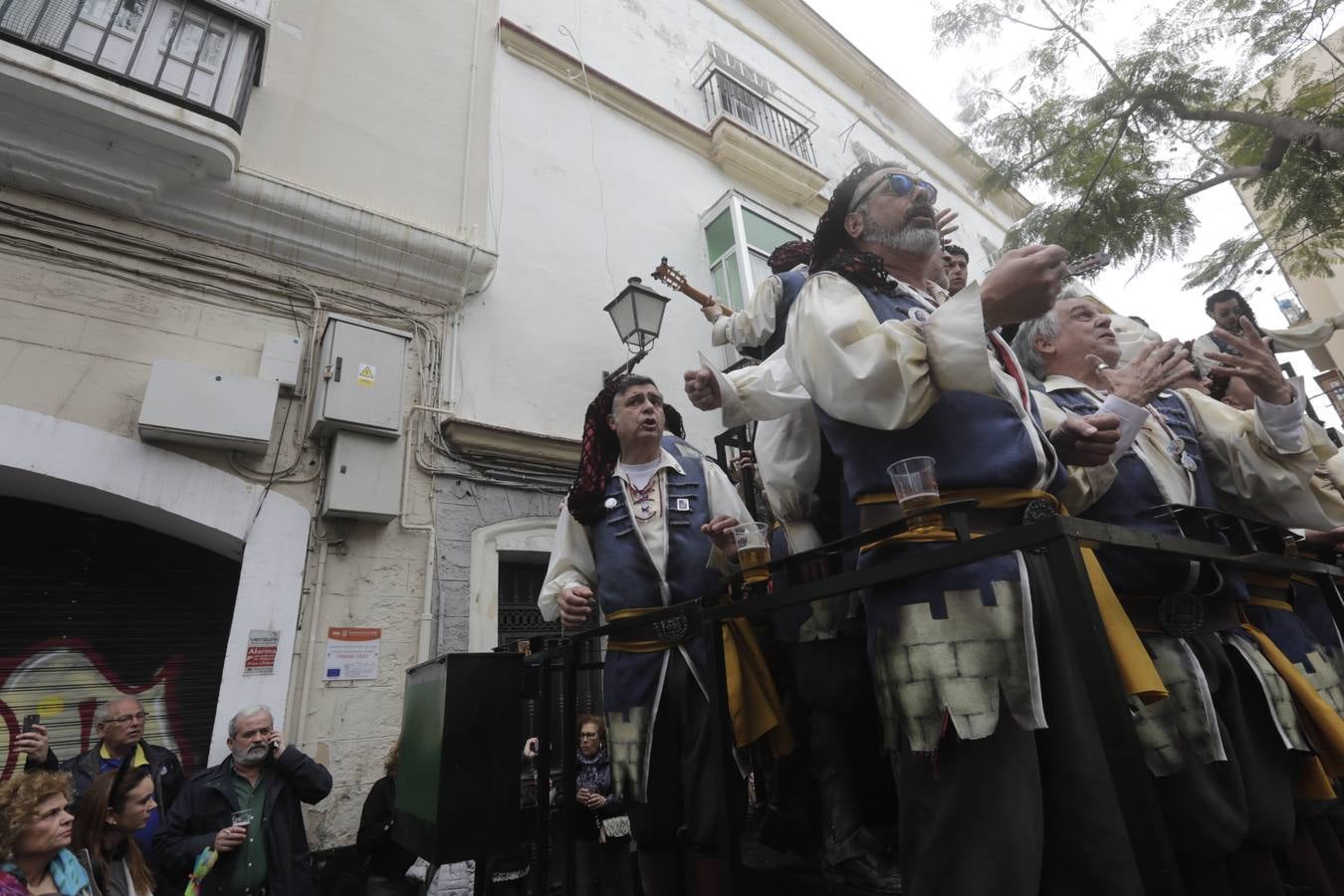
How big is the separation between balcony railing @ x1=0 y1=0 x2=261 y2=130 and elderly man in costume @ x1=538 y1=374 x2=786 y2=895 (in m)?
4.59

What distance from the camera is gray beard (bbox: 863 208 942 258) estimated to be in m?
1.90

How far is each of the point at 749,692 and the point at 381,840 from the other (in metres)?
3.14

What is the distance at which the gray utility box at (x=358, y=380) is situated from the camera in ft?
16.1

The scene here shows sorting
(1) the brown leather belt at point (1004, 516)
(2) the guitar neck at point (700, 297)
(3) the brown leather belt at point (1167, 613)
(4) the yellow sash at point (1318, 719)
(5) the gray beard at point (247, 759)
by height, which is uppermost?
(2) the guitar neck at point (700, 297)

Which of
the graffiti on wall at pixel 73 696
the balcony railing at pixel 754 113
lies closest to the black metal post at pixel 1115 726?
the graffiti on wall at pixel 73 696

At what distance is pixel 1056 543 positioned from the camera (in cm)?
112

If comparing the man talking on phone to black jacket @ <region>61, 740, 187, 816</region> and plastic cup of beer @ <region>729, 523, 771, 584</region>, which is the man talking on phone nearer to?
black jacket @ <region>61, 740, 187, 816</region>

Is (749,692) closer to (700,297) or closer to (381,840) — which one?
(700,297)

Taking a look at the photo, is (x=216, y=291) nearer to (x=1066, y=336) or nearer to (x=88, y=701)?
(x=88, y=701)

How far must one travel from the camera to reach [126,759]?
3332 mm

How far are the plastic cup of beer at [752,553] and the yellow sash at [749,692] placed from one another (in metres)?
0.22

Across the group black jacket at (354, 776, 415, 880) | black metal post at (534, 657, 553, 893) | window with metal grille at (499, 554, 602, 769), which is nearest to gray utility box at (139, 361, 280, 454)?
window with metal grille at (499, 554, 602, 769)

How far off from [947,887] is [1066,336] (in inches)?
78.7

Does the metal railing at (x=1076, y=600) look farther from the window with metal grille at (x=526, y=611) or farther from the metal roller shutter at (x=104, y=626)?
the metal roller shutter at (x=104, y=626)
